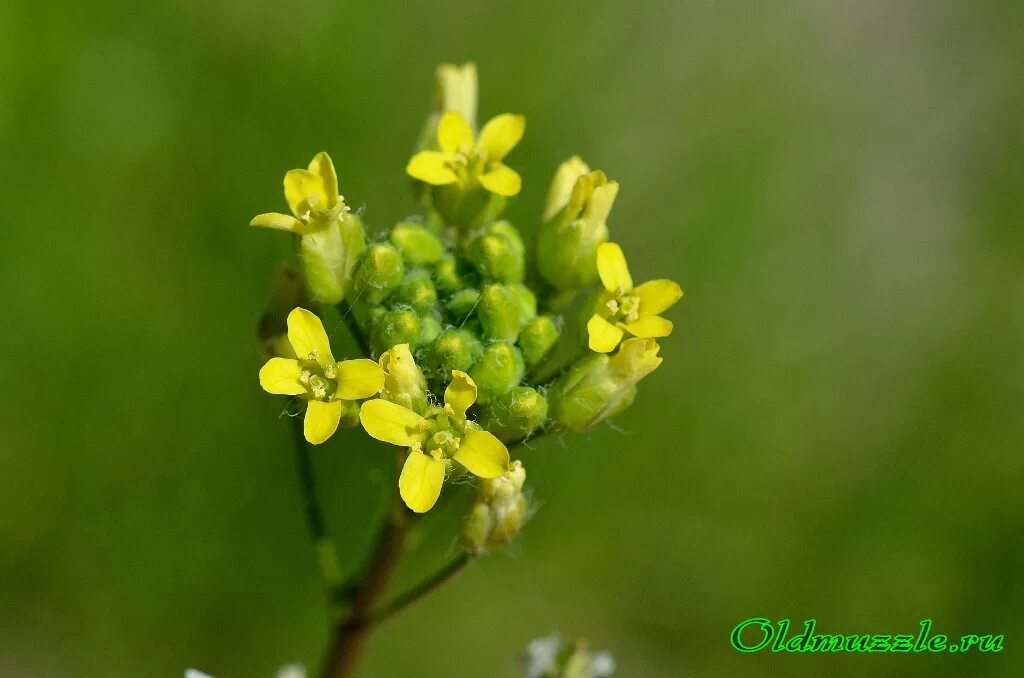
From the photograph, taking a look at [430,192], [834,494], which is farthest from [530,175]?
[834,494]

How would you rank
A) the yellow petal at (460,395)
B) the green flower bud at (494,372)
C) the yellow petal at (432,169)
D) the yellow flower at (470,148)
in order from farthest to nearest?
the yellow flower at (470,148) < the yellow petal at (432,169) < the green flower bud at (494,372) < the yellow petal at (460,395)

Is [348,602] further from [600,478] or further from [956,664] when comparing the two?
→ [956,664]

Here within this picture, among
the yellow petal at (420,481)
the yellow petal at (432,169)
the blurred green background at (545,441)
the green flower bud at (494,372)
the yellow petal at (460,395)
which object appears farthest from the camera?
the blurred green background at (545,441)

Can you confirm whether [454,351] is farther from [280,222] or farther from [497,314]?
[280,222]

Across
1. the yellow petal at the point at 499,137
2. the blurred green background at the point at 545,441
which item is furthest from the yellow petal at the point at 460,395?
the blurred green background at the point at 545,441

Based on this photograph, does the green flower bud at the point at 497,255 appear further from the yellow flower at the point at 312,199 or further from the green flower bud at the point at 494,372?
the yellow flower at the point at 312,199

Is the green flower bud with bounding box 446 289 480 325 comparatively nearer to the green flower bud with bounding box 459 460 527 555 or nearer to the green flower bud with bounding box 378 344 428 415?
the green flower bud with bounding box 378 344 428 415
